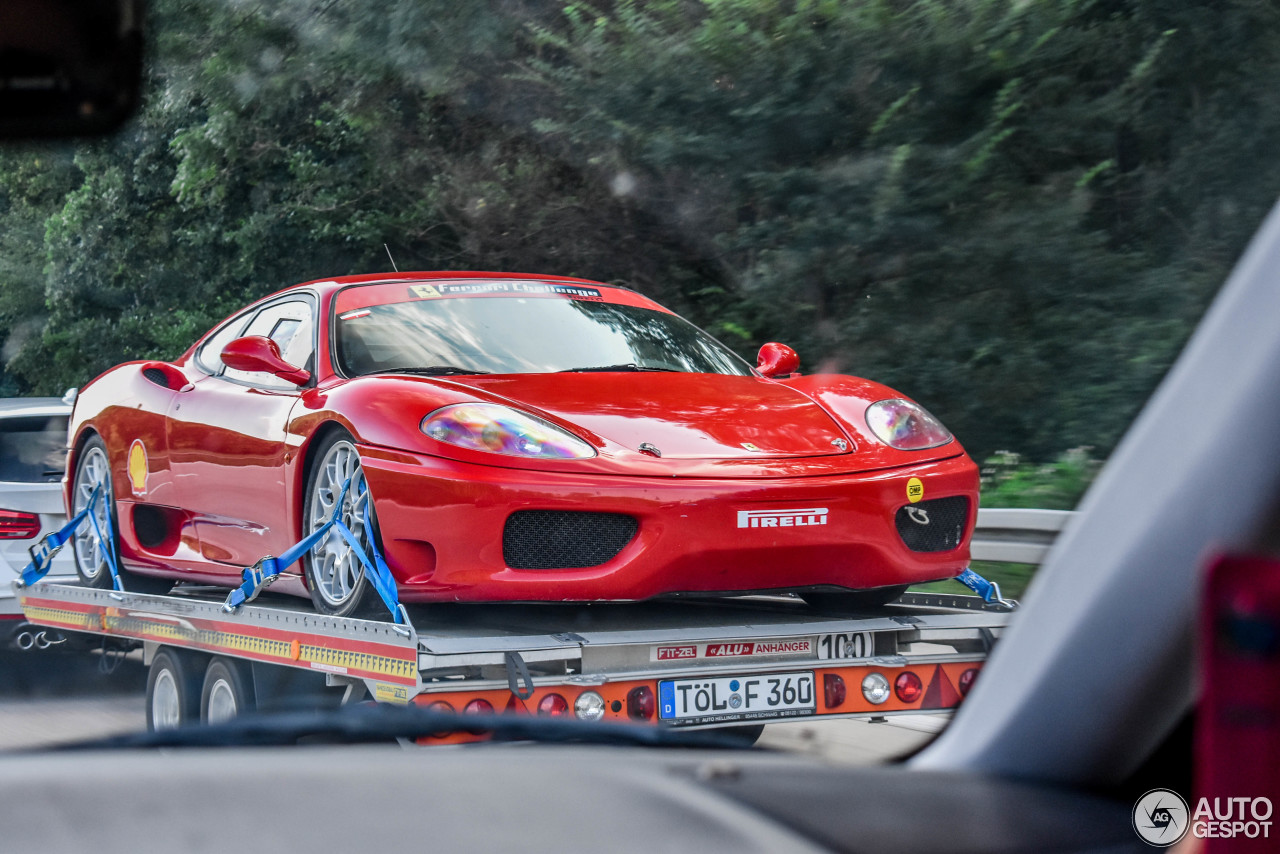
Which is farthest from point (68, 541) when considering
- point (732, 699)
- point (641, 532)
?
point (732, 699)

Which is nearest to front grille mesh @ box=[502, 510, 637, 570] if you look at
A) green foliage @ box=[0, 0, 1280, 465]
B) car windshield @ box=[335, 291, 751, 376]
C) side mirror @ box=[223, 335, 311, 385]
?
car windshield @ box=[335, 291, 751, 376]

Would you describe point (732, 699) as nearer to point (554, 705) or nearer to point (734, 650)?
point (734, 650)

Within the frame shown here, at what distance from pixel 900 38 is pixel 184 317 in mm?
10630

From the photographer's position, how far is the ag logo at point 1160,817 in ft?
4.61

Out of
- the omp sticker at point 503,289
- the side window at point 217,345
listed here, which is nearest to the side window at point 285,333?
the side window at point 217,345

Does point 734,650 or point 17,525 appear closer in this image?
point 734,650

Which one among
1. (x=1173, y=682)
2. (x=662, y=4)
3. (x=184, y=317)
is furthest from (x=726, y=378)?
(x=184, y=317)

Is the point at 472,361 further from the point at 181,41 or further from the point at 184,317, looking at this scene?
the point at 184,317

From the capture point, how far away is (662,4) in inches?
510

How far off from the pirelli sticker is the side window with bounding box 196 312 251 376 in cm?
285

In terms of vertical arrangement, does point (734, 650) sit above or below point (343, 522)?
below

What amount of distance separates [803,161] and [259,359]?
8007 millimetres

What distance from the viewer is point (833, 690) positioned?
4066mm

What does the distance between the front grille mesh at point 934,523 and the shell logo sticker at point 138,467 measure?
11.0 ft
